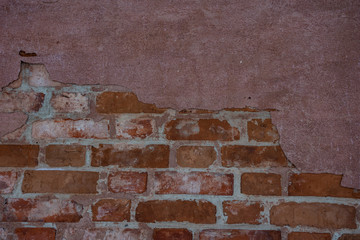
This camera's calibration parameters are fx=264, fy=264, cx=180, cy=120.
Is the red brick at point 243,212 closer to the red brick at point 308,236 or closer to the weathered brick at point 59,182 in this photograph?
the red brick at point 308,236

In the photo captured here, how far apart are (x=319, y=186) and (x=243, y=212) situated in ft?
0.79

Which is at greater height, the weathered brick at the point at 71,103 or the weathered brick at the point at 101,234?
the weathered brick at the point at 71,103

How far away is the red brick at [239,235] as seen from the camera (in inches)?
30.9

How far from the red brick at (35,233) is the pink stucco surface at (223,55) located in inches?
18.1

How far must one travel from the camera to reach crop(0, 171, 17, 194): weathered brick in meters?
0.81

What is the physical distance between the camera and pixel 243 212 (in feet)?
2.60

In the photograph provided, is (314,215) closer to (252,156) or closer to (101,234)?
(252,156)

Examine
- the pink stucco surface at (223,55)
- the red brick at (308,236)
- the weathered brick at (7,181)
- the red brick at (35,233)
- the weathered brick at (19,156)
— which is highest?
the pink stucco surface at (223,55)

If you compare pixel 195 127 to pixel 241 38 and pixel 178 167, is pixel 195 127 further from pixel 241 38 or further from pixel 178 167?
pixel 241 38

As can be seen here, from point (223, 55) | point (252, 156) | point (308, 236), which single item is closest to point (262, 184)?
point (252, 156)

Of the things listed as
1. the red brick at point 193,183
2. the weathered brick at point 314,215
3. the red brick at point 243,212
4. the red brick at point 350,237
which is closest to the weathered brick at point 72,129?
the red brick at point 193,183

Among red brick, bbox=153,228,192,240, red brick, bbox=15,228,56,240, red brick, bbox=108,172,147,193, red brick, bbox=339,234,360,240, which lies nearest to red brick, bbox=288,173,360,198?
red brick, bbox=339,234,360,240

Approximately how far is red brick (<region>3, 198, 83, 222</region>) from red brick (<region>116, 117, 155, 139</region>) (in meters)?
0.26

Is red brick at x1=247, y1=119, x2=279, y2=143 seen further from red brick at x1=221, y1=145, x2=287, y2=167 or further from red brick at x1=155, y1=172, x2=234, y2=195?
red brick at x1=155, y1=172, x2=234, y2=195
